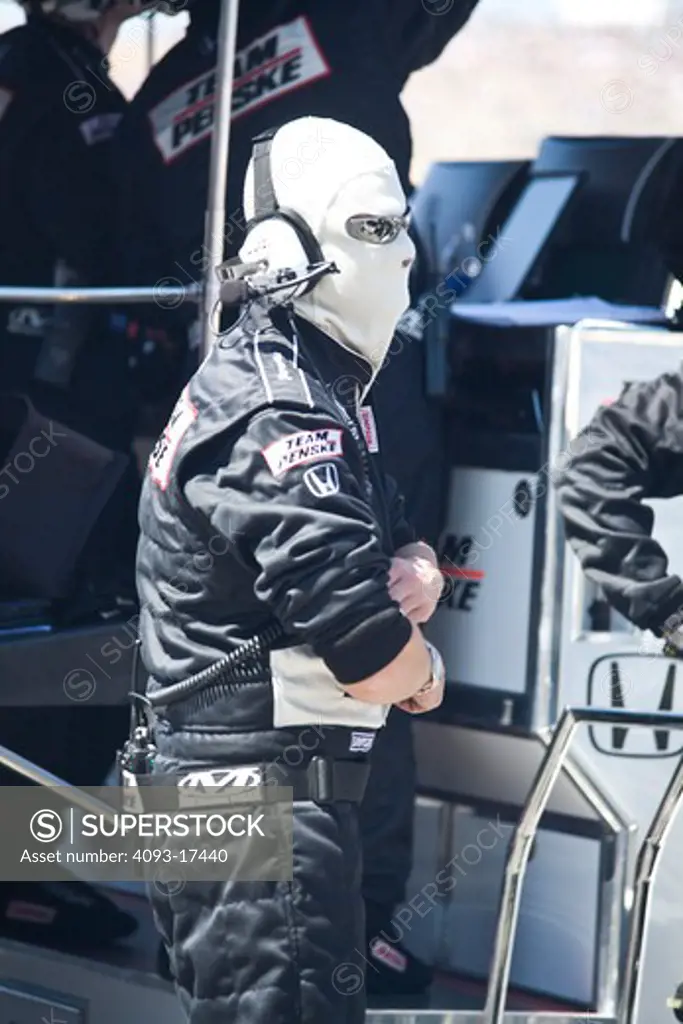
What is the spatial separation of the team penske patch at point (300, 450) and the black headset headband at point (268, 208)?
255 millimetres

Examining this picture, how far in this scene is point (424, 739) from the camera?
3.56 m

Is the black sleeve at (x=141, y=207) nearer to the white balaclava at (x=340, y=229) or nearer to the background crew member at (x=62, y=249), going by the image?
the background crew member at (x=62, y=249)

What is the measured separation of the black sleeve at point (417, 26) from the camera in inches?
139

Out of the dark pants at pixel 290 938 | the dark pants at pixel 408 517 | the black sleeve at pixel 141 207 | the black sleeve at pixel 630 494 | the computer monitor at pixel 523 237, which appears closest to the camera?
the dark pants at pixel 290 938

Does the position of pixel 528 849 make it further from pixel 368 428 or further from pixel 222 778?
pixel 368 428

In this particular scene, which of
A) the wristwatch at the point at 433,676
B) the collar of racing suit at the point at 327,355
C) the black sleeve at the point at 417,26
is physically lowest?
the wristwatch at the point at 433,676

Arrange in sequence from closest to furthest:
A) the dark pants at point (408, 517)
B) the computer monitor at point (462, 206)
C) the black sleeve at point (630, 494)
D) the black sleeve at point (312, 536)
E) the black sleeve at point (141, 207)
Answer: the black sleeve at point (312, 536) → the black sleeve at point (630, 494) → the dark pants at point (408, 517) → the black sleeve at point (141, 207) → the computer monitor at point (462, 206)

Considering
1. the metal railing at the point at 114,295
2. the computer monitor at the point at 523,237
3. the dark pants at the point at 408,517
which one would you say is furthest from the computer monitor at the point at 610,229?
the metal railing at the point at 114,295

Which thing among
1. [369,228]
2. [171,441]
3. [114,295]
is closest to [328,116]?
[114,295]

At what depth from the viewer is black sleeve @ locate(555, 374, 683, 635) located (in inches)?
119

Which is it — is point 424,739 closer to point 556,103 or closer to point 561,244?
point 561,244

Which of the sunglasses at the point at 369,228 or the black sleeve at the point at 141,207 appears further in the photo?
the black sleeve at the point at 141,207

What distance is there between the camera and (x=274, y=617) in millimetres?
2361

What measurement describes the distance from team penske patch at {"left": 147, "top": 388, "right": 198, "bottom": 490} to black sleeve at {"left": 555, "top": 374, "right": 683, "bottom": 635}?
900 millimetres
